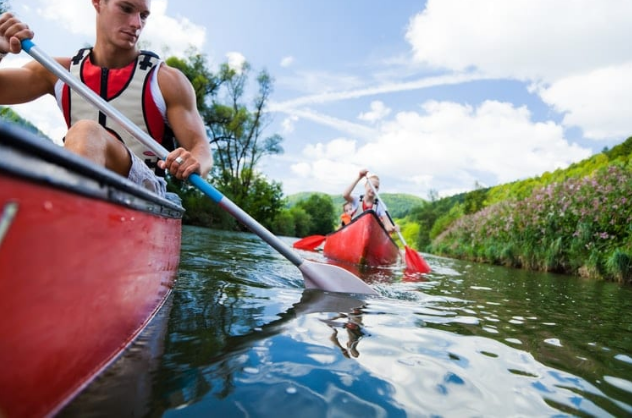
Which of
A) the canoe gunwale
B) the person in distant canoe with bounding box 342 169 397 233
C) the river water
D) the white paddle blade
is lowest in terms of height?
the river water

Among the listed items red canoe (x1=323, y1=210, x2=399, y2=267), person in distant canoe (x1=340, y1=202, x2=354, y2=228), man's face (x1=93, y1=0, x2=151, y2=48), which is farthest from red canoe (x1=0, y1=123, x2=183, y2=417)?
person in distant canoe (x1=340, y1=202, x2=354, y2=228)

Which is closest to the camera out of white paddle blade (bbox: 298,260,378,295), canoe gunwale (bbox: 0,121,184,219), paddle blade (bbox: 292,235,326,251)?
canoe gunwale (bbox: 0,121,184,219)

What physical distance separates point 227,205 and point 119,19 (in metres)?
1.19

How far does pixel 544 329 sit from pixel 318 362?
159cm

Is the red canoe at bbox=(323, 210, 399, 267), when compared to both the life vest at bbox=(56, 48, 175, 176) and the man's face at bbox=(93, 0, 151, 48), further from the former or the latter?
the man's face at bbox=(93, 0, 151, 48)

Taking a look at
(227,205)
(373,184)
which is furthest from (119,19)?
(373,184)

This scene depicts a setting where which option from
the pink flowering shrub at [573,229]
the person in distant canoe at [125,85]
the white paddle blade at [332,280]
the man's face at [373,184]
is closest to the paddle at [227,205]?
the white paddle blade at [332,280]

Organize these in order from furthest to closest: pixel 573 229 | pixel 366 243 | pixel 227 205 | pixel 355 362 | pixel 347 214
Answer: pixel 347 214 → pixel 573 229 → pixel 366 243 → pixel 227 205 → pixel 355 362

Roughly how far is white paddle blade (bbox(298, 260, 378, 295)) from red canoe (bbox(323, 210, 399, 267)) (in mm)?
2955

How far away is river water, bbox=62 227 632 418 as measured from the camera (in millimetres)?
1093

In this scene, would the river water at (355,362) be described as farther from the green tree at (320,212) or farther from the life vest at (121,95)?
the green tree at (320,212)

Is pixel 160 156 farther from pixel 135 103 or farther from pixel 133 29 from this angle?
pixel 133 29

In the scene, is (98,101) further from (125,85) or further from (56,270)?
(56,270)

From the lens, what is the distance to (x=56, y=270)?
77 centimetres
